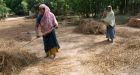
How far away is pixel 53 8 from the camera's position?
79.3 ft

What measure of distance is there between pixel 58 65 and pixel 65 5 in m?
13.3

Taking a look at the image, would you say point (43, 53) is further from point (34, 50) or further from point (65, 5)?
point (65, 5)

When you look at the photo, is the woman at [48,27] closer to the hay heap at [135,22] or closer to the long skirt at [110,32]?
the long skirt at [110,32]

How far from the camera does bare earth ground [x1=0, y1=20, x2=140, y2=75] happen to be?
26.4ft

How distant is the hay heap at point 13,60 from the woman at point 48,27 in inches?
20.7

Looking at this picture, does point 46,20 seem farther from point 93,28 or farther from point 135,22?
point 135,22

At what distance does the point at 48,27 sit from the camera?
29.8 ft

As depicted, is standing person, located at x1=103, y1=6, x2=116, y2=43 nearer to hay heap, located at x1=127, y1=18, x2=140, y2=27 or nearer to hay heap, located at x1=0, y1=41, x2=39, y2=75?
hay heap, located at x1=0, y1=41, x2=39, y2=75

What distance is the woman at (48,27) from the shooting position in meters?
9.09

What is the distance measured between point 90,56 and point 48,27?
1.54 metres

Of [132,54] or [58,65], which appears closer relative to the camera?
[58,65]

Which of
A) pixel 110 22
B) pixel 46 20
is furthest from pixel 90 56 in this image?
pixel 110 22

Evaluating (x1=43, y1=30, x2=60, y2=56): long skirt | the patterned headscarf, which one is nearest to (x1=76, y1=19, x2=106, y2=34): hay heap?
(x1=43, y1=30, x2=60, y2=56): long skirt

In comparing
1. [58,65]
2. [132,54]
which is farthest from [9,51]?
[132,54]
